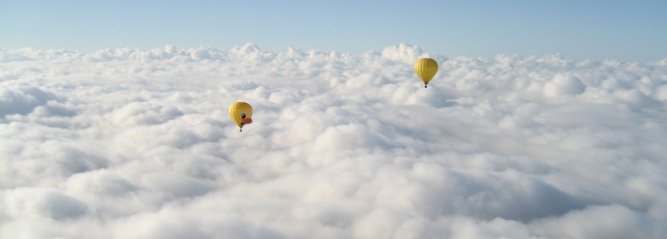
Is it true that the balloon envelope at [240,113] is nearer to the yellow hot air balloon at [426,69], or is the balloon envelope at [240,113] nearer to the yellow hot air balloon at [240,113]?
the yellow hot air balloon at [240,113]

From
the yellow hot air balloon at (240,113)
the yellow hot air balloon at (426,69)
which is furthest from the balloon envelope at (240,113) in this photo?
the yellow hot air balloon at (426,69)

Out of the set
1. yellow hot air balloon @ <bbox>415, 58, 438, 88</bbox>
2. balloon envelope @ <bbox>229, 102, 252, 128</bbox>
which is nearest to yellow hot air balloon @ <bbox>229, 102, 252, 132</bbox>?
balloon envelope @ <bbox>229, 102, 252, 128</bbox>

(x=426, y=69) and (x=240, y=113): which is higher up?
(x=240, y=113)

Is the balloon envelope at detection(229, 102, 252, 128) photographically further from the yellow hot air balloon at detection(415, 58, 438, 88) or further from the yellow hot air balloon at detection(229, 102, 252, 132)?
the yellow hot air balloon at detection(415, 58, 438, 88)

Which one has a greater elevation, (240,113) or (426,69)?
(240,113)

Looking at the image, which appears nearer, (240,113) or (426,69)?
(240,113)

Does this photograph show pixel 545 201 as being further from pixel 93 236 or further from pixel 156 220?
pixel 93 236

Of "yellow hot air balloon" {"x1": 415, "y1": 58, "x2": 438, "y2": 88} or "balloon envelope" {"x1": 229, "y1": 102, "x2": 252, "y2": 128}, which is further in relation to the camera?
"yellow hot air balloon" {"x1": 415, "y1": 58, "x2": 438, "y2": 88}

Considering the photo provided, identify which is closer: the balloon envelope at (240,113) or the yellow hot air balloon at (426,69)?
the balloon envelope at (240,113)

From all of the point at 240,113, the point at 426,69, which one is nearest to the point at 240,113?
the point at 240,113

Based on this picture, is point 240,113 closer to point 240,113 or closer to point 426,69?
point 240,113

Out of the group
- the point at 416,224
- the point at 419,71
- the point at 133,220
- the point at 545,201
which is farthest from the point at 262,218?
the point at 545,201
